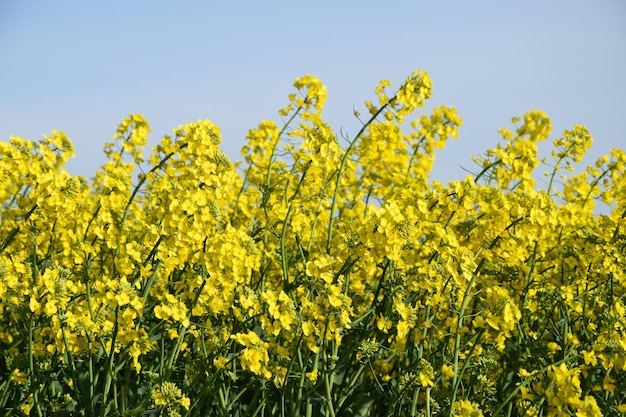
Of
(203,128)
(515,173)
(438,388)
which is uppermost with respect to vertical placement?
(515,173)

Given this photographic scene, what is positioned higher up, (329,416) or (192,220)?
(192,220)

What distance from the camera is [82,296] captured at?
4148 millimetres

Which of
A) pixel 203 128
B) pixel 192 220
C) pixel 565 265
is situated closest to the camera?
pixel 192 220

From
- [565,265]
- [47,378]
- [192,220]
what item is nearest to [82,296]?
[47,378]

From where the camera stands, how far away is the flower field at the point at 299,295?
3.48m

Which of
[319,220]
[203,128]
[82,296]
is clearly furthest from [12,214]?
[319,220]

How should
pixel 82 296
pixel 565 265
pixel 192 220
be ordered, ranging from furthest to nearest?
1. pixel 565 265
2. pixel 82 296
3. pixel 192 220

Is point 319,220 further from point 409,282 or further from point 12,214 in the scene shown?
point 12,214

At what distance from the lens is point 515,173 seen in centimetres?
438

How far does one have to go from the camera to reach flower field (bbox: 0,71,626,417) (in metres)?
3.48

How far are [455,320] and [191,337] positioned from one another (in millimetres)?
1479

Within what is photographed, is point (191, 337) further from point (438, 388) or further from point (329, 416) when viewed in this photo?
point (438, 388)

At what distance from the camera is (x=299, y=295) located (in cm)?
433

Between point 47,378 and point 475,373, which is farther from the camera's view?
point 475,373
